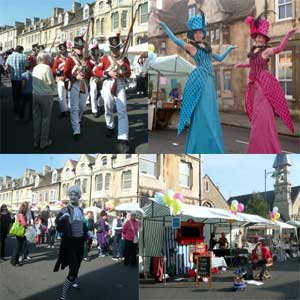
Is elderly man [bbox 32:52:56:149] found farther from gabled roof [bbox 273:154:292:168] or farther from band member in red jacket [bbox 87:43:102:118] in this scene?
gabled roof [bbox 273:154:292:168]

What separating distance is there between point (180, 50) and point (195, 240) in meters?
1.77

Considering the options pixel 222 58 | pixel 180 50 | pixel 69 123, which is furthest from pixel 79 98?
pixel 222 58

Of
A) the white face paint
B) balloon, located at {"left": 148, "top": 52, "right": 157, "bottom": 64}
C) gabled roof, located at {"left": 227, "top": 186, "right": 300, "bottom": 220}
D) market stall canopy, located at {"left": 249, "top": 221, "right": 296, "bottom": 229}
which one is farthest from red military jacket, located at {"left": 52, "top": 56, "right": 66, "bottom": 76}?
market stall canopy, located at {"left": 249, "top": 221, "right": 296, "bottom": 229}

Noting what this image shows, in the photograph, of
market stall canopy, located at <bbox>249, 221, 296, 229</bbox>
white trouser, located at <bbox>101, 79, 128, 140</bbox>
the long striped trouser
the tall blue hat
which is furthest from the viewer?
market stall canopy, located at <bbox>249, 221, 296, 229</bbox>

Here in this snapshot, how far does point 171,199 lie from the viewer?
15.3 feet

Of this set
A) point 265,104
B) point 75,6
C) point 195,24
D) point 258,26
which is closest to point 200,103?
point 265,104

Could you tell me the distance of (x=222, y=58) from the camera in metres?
4.71

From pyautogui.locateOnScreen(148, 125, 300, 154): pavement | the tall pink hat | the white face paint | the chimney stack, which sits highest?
the chimney stack

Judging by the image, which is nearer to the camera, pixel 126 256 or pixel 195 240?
pixel 126 256

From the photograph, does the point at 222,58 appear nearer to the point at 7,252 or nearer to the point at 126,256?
the point at 126,256

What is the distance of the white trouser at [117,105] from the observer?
14.9 ft

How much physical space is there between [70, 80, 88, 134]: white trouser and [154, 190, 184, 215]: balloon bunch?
3.09ft

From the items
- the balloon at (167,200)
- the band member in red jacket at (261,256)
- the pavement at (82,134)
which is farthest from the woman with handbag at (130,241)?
the band member in red jacket at (261,256)

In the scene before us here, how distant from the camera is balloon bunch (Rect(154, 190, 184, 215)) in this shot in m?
4.63
